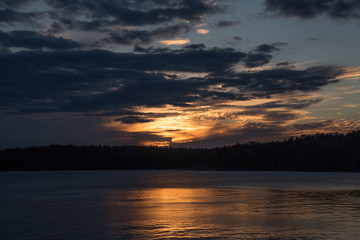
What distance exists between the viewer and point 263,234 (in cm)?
3269

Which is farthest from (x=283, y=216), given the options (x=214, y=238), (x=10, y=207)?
(x=10, y=207)

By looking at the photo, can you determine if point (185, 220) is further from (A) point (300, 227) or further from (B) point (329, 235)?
(B) point (329, 235)

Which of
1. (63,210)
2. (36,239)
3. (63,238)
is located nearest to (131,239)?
(63,238)

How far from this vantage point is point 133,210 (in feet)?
165

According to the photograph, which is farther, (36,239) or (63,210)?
(63,210)


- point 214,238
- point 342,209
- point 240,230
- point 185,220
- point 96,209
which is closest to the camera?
point 214,238

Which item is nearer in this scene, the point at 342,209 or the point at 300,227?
the point at 300,227

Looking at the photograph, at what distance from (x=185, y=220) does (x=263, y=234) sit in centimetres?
1032

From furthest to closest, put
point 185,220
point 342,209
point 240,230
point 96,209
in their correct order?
point 96,209 < point 342,209 < point 185,220 < point 240,230

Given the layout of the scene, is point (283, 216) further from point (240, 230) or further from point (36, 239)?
point (36, 239)

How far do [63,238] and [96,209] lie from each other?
19710 mm

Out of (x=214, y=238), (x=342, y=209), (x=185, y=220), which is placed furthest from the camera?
(x=342, y=209)

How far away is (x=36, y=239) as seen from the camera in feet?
104

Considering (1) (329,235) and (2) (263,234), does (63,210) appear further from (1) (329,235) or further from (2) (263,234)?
(1) (329,235)
